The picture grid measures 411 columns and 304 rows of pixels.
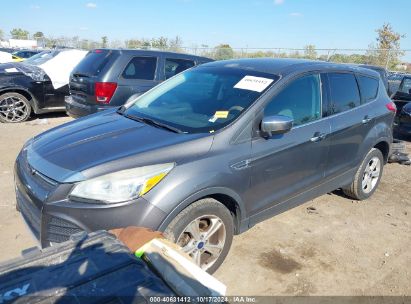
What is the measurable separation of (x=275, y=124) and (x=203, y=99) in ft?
2.70

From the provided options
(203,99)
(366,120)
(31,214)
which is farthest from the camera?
(366,120)

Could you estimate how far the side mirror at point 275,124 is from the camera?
3.11 meters

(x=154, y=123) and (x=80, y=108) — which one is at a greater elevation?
(x=154, y=123)

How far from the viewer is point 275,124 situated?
3107mm

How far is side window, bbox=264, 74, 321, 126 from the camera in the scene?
3412mm

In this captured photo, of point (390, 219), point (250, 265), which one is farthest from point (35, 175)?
point (390, 219)

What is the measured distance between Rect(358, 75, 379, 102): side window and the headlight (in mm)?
3141

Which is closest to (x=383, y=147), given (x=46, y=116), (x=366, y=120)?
(x=366, y=120)

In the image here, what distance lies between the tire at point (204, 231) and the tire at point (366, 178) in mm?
2283

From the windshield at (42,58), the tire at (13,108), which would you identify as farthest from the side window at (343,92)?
the windshield at (42,58)

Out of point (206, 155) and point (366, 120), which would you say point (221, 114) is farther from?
point (366, 120)

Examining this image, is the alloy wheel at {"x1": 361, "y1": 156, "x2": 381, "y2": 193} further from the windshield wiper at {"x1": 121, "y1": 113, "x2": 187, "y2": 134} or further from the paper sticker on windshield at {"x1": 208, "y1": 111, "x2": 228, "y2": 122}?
the windshield wiper at {"x1": 121, "y1": 113, "x2": 187, "y2": 134}

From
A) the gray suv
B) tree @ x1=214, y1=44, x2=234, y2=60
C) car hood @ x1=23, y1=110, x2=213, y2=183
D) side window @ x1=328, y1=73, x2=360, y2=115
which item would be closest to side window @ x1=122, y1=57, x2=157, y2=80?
the gray suv

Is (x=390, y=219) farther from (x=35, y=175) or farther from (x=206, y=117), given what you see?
(x=35, y=175)
